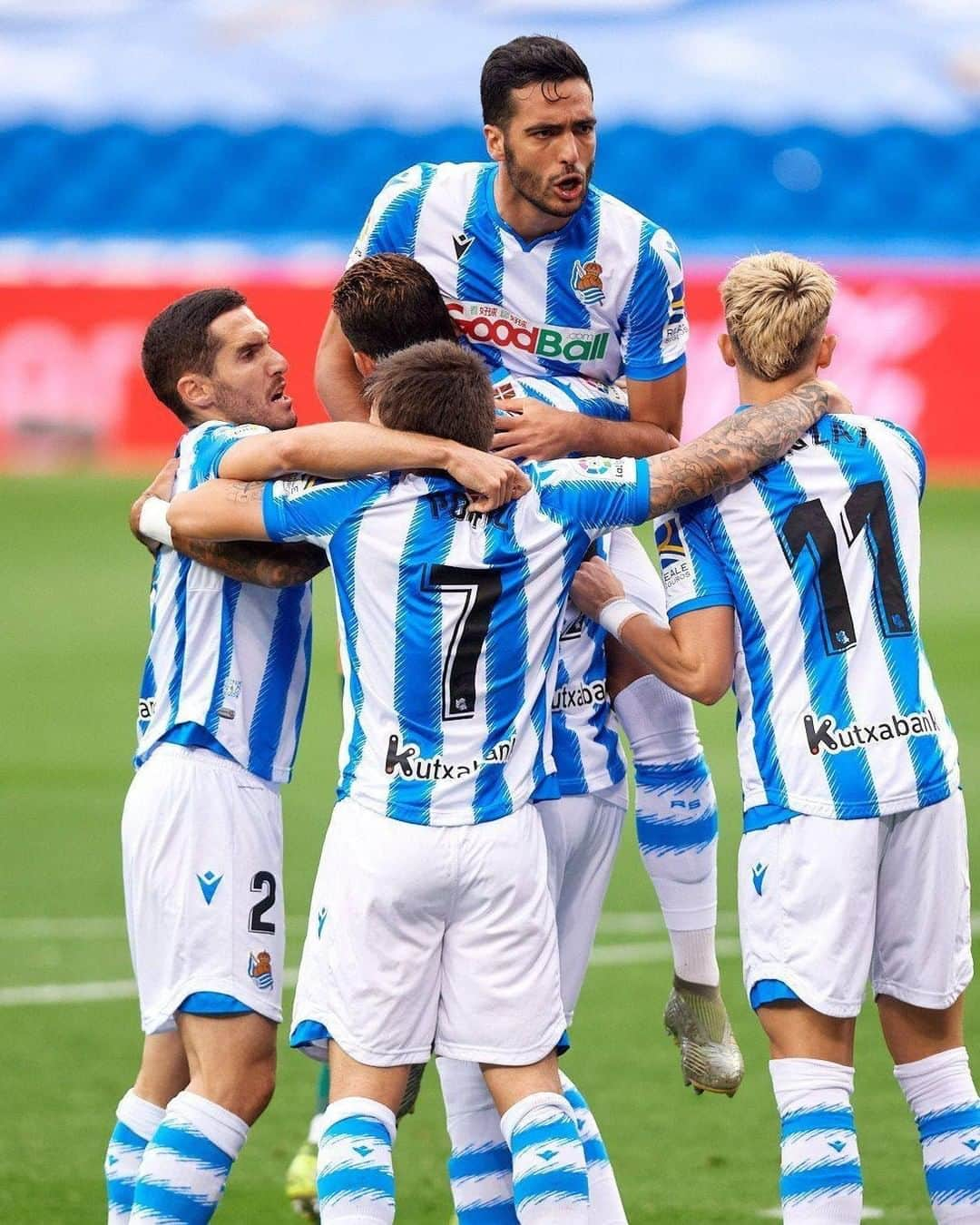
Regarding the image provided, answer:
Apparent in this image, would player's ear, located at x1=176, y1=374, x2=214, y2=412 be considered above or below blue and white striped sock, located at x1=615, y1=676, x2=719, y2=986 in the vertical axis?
above

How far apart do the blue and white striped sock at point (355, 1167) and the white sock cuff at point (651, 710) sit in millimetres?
1256

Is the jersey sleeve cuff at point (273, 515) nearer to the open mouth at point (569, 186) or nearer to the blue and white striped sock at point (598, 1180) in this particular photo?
the open mouth at point (569, 186)

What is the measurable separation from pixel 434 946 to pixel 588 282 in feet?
5.40

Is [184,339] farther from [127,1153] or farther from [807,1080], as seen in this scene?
[807,1080]

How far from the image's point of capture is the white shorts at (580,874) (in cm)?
463

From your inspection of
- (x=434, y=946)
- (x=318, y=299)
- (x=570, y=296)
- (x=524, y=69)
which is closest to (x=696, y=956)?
(x=434, y=946)

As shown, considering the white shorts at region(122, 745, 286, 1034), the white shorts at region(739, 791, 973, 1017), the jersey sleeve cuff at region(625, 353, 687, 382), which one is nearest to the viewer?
the white shorts at region(739, 791, 973, 1017)

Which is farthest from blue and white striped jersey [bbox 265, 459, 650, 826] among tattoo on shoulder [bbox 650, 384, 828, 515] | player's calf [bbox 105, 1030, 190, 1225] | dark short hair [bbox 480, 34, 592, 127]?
dark short hair [bbox 480, 34, 592, 127]

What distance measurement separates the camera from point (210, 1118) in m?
4.32

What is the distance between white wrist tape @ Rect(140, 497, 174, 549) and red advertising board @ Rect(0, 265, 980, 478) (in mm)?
15944

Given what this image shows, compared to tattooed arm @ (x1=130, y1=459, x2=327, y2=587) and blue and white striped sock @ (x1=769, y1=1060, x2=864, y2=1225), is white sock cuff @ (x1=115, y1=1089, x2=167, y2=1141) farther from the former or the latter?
blue and white striped sock @ (x1=769, y1=1060, x2=864, y2=1225)

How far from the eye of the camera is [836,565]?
13.9 ft

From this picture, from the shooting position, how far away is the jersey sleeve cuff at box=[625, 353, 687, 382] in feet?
15.9

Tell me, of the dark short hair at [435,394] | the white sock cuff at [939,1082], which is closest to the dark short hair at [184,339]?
the dark short hair at [435,394]
